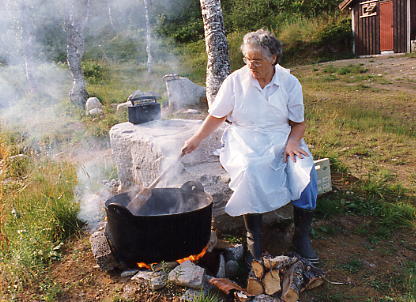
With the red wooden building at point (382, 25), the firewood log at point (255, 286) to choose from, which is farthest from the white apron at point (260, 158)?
the red wooden building at point (382, 25)

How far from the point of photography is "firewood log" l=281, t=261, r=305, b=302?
2703mm

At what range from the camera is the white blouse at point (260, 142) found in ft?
9.98

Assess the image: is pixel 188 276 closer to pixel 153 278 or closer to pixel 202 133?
pixel 153 278

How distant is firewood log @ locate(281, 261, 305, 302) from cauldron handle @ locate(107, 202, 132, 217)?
3.75 feet

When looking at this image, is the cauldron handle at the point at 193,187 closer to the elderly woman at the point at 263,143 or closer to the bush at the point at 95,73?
the elderly woman at the point at 263,143

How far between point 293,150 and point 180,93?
6108mm

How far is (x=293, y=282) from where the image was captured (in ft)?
9.05

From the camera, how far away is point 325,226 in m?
3.93

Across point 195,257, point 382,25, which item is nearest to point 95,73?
point 382,25

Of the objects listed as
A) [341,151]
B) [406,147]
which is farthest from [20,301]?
[406,147]

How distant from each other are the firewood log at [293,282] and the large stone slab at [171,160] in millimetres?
824

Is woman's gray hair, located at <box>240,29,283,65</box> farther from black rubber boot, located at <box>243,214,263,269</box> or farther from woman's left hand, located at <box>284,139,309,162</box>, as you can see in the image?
black rubber boot, located at <box>243,214,263,269</box>

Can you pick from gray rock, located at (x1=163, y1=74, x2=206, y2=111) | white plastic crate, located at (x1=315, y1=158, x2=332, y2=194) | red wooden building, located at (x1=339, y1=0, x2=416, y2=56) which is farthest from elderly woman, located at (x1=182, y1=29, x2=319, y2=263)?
red wooden building, located at (x1=339, y1=0, x2=416, y2=56)

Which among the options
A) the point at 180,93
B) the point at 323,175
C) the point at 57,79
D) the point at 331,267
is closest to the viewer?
the point at 331,267
